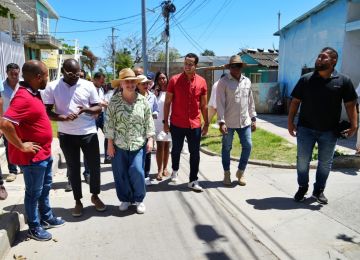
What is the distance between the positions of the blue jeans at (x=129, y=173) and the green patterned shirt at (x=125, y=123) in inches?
4.3

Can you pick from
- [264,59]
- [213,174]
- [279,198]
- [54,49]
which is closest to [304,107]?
[279,198]

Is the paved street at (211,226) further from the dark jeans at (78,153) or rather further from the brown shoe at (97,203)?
the dark jeans at (78,153)

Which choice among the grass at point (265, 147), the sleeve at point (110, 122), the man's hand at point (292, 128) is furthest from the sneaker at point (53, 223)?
the grass at point (265, 147)

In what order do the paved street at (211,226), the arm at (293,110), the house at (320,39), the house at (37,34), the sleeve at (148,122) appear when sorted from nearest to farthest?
1. the paved street at (211,226)
2. the sleeve at (148,122)
3. the arm at (293,110)
4. the house at (320,39)
5. the house at (37,34)

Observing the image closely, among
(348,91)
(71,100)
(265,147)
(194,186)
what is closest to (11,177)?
(71,100)

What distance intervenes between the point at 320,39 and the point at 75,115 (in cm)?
1107

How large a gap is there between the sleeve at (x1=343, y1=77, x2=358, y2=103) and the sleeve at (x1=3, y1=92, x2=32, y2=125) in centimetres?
361

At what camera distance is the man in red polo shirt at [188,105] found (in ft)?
16.0

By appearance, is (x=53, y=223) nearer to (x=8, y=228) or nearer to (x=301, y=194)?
(x=8, y=228)

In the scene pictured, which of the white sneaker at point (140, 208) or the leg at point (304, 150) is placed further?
the leg at point (304, 150)

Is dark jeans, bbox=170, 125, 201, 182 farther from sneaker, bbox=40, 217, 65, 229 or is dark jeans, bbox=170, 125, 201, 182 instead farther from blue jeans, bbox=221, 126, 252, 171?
sneaker, bbox=40, 217, 65, 229

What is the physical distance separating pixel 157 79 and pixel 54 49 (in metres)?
23.3

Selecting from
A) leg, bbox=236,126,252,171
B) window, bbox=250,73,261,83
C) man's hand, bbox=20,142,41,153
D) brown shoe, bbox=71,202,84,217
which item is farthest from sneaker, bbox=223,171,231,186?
window, bbox=250,73,261,83

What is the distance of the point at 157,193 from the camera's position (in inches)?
200
